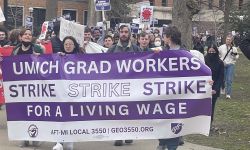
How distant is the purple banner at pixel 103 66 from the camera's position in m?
7.73

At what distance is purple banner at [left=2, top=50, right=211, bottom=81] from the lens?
7.73 meters

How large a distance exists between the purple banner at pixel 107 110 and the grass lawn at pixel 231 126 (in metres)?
2.16

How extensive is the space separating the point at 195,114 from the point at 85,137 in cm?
160

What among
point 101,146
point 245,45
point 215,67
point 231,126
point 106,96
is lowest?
point 231,126

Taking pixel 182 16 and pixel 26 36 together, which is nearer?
pixel 26 36

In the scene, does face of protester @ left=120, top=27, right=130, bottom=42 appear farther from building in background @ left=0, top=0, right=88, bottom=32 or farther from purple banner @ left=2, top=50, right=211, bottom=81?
building in background @ left=0, top=0, right=88, bottom=32

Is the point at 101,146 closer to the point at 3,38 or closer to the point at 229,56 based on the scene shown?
the point at 3,38

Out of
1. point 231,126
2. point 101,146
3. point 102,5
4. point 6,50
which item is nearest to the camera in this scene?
point 101,146

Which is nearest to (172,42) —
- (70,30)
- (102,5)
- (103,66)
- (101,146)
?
(103,66)

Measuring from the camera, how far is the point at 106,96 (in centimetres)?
804

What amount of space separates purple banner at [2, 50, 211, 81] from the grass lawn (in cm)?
242

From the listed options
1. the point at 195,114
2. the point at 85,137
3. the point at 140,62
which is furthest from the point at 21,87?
the point at 195,114

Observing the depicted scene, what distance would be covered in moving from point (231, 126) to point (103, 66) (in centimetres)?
461

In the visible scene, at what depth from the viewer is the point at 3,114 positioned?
12125 mm
